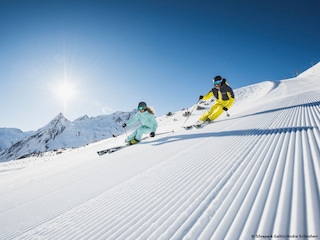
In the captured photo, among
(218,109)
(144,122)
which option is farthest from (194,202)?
(218,109)

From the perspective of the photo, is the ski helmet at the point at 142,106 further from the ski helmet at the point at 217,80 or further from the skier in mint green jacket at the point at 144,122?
the ski helmet at the point at 217,80

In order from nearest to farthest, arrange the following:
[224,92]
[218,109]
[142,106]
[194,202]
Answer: [194,202] < [142,106] < [224,92] < [218,109]

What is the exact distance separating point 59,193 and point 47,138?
707 feet

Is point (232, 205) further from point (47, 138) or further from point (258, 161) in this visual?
point (47, 138)

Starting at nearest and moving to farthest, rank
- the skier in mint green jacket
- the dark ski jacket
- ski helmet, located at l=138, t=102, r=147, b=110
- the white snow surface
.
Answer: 1. the white snow surface
2. the skier in mint green jacket
3. ski helmet, located at l=138, t=102, r=147, b=110
4. the dark ski jacket

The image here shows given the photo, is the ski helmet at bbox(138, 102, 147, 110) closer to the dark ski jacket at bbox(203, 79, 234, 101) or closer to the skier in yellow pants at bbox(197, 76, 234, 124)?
the skier in yellow pants at bbox(197, 76, 234, 124)

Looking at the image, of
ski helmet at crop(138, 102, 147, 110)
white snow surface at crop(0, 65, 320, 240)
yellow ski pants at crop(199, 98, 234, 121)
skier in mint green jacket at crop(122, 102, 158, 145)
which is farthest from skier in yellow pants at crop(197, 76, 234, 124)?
white snow surface at crop(0, 65, 320, 240)

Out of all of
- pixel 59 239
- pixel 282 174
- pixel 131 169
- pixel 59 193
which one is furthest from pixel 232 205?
pixel 59 193

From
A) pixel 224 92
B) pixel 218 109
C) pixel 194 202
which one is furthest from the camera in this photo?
pixel 218 109

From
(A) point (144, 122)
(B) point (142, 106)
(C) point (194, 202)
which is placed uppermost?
(B) point (142, 106)

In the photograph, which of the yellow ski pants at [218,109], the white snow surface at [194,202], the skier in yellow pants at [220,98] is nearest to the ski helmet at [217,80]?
the skier in yellow pants at [220,98]

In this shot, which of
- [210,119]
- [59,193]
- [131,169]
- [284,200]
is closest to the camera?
[284,200]

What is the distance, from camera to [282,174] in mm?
2289

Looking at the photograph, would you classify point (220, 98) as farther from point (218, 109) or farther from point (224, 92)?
point (218, 109)
